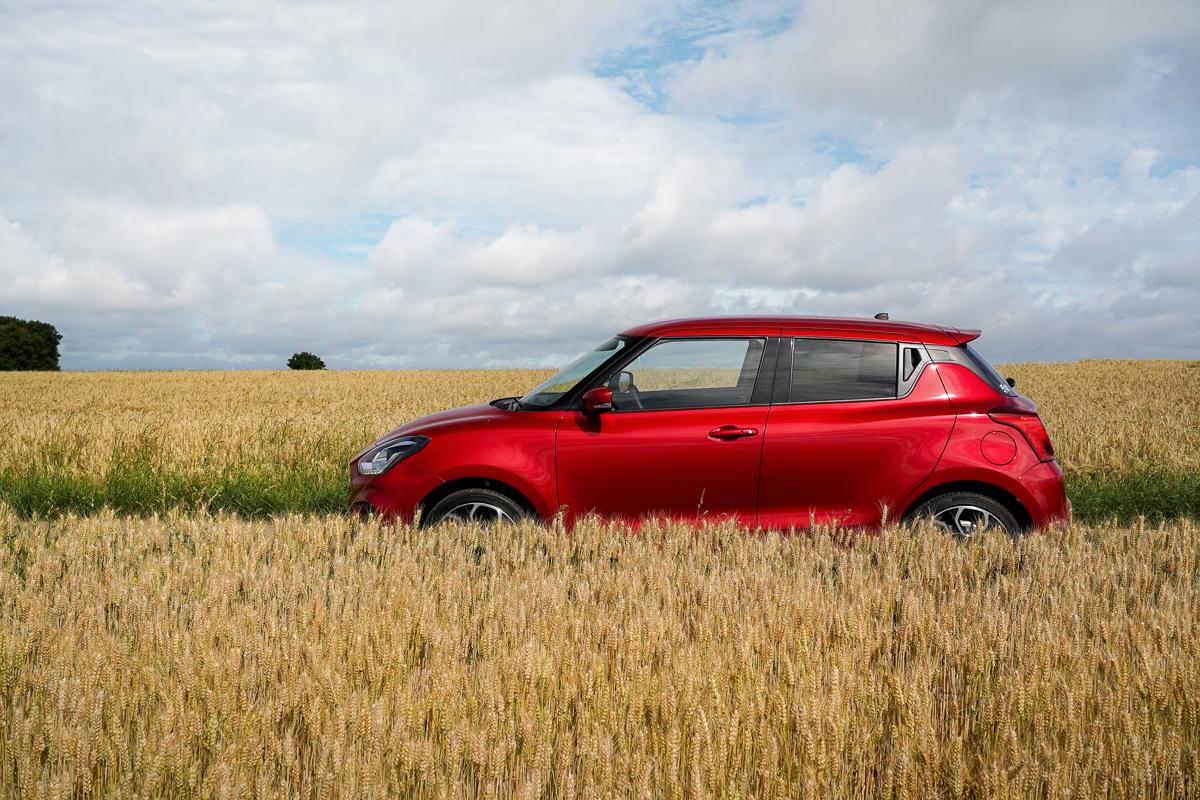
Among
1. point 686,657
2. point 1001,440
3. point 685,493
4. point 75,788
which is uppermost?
point 1001,440

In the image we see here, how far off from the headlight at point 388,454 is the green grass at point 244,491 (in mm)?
3623

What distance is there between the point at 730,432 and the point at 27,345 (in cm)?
9873

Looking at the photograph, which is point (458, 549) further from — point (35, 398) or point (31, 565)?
point (35, 398)

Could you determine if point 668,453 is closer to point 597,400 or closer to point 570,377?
point 597,400

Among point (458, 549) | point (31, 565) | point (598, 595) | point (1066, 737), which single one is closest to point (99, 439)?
point (31, 565)

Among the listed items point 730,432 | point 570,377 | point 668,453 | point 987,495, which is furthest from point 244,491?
point 987,495

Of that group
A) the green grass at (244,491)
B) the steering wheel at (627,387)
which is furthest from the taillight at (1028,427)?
the green grass at (244,491)

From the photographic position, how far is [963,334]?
6.66 m

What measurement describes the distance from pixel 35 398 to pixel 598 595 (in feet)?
111

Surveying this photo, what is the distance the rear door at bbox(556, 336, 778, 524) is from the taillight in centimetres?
167

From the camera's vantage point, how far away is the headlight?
21.3 feet

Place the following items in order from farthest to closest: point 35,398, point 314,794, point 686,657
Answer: point 35,398
point 686,657
point 314,794

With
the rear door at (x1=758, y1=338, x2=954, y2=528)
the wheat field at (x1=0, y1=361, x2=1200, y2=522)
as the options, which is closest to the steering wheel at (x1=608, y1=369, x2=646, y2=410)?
the rear door at (x1=758, y1=338, x2=954, y2=528)

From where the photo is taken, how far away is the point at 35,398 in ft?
104
